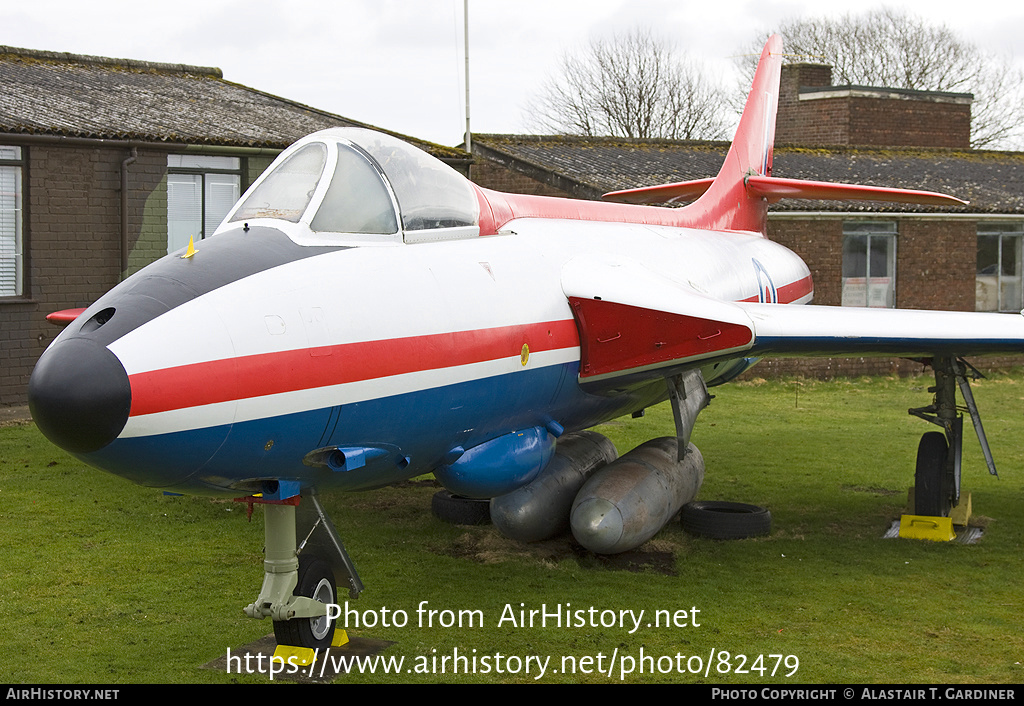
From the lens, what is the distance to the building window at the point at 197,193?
17766 mm

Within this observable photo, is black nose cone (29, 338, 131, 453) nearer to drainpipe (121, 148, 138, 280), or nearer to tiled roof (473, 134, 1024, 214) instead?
drainpipe (121, 148, 138, 280)

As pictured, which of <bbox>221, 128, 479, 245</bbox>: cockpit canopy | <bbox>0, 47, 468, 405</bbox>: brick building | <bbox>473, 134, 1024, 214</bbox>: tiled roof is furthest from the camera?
<bbox>473, 134, 1024, 214</bbox>: tiled roof

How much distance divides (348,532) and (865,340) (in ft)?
15.8

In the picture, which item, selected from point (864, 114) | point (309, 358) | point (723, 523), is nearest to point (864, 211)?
point (864, 114)

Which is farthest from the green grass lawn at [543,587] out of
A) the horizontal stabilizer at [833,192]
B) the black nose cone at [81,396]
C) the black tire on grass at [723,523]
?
the horizontal stabilizer at [833,192]

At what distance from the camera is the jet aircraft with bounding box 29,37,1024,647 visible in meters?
4.89

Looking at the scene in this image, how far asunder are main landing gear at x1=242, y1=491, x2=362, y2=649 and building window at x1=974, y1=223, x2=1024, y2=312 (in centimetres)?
2167

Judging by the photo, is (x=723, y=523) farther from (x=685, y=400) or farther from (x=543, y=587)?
(x=543, y=587)

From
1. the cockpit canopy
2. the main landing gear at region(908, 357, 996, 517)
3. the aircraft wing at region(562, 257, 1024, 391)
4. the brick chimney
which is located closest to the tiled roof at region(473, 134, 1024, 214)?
the brick chimney

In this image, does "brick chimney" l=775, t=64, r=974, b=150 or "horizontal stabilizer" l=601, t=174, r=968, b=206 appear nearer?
"horizontal stabilizer" l=601, t=174, r=968, b=206

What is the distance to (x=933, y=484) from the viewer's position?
397 inches

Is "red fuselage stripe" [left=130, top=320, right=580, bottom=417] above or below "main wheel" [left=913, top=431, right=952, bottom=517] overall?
above

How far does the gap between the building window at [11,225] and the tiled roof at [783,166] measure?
10.5 meters

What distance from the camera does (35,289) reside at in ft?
54.5
